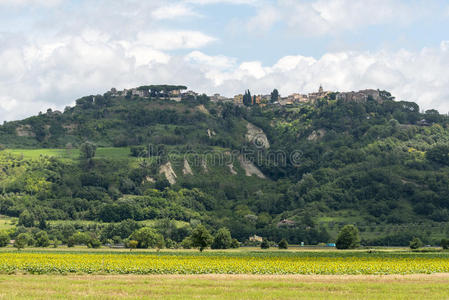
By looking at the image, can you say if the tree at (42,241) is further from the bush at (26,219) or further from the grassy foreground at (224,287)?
the grassy foreground at (224,287)

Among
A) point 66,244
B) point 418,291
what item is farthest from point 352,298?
point 66,244

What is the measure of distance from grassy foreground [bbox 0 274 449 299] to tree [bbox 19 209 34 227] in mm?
130684

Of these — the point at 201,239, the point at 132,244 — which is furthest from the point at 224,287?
Answer: the point at 132,244

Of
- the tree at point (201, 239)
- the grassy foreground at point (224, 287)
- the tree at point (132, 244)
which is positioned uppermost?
the grassy foreground at point (224, 287)

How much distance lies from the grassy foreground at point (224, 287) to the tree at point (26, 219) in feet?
429

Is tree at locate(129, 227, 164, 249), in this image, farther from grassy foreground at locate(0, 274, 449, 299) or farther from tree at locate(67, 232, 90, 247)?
grassy foreground at locate(0, 274, 449, 299)

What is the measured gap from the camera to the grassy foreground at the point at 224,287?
50969mm

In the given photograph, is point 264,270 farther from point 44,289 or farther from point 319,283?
point 44,289

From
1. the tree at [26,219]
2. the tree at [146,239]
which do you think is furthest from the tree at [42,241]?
the tree at [26,219]

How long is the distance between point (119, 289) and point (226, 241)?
95.6m

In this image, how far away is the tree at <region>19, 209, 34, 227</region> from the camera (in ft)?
628

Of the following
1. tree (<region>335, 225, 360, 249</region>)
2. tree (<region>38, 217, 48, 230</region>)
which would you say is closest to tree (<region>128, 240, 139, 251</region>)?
tree (<region>335, 225, 360, 249</region>)

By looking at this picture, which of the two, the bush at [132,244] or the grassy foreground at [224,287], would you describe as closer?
the grassy foreground at [224,287]

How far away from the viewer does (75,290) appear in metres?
53.8
